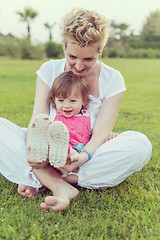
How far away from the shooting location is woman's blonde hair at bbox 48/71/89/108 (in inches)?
100

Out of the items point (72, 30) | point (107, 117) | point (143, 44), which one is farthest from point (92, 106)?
point (143, 44)

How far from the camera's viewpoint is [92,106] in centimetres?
278

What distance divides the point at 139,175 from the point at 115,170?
0.56 m

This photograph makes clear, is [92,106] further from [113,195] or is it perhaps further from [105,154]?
[113,195]

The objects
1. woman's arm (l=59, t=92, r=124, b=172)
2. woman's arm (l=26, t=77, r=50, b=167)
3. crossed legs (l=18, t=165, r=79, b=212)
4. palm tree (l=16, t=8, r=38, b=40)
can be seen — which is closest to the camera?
crossed legs (l=18, t=165, r=79, b=212)

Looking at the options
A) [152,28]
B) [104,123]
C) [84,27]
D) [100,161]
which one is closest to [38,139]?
[100,161]

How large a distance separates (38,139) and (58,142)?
5.7 inches

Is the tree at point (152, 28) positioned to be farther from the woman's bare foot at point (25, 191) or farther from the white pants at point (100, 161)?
the woman's bare foot at point (25, 191)

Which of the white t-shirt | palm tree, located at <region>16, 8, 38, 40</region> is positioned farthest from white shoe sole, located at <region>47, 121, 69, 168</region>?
palm tree, located at <region>16, 8, 38, 40</region>

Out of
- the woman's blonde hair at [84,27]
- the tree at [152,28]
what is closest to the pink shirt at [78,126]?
the woman's blonde hair at [84,27]

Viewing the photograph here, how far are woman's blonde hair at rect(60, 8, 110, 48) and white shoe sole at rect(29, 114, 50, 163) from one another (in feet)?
2.40

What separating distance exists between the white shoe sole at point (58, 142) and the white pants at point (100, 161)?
0.44 metres

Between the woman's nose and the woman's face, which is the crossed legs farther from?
the woman's face

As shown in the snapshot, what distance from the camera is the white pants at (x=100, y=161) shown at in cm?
234
